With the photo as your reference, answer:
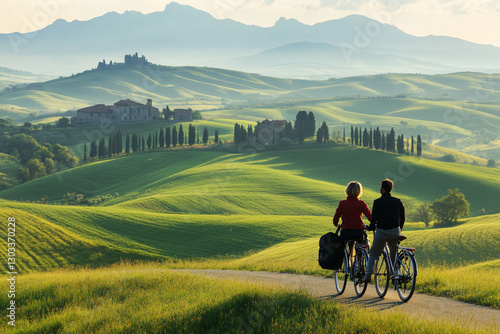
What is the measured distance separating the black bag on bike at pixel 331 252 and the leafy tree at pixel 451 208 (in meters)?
72.5

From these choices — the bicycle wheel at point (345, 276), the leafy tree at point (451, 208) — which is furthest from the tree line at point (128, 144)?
the bicycle wheel at point (345, 276)

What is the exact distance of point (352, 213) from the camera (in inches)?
590

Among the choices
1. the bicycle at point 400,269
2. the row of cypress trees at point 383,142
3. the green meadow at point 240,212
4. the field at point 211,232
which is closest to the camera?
the bicycle at point 400,269

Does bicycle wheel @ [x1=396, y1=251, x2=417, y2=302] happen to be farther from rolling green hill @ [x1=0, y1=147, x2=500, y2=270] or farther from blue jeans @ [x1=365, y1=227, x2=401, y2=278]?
rolling green hill @ [x1=0, y1=147, x2=500, y2=270]

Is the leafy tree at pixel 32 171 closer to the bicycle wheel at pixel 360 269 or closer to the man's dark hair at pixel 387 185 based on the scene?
the bicycle wheel at pixel 360 269

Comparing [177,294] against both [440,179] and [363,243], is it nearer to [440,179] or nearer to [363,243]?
[363,243]

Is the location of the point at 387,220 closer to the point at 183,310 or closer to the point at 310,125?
the point at 183,310

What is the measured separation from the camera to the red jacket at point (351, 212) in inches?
587

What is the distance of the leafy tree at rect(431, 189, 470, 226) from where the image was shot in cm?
8119

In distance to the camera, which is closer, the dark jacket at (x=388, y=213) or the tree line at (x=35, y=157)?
the dark jacket at (x=388, y=213)

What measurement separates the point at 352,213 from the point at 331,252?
1339 mm

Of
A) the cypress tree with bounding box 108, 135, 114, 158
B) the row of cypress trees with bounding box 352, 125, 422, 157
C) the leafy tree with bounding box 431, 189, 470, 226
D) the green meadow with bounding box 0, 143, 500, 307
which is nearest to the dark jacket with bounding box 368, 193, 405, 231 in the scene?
the green meadow with bounding box 0, 143, 500, 307

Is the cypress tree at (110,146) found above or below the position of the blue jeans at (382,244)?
below

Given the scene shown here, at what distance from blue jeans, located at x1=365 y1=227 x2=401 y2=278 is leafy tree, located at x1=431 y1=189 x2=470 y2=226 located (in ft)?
238
